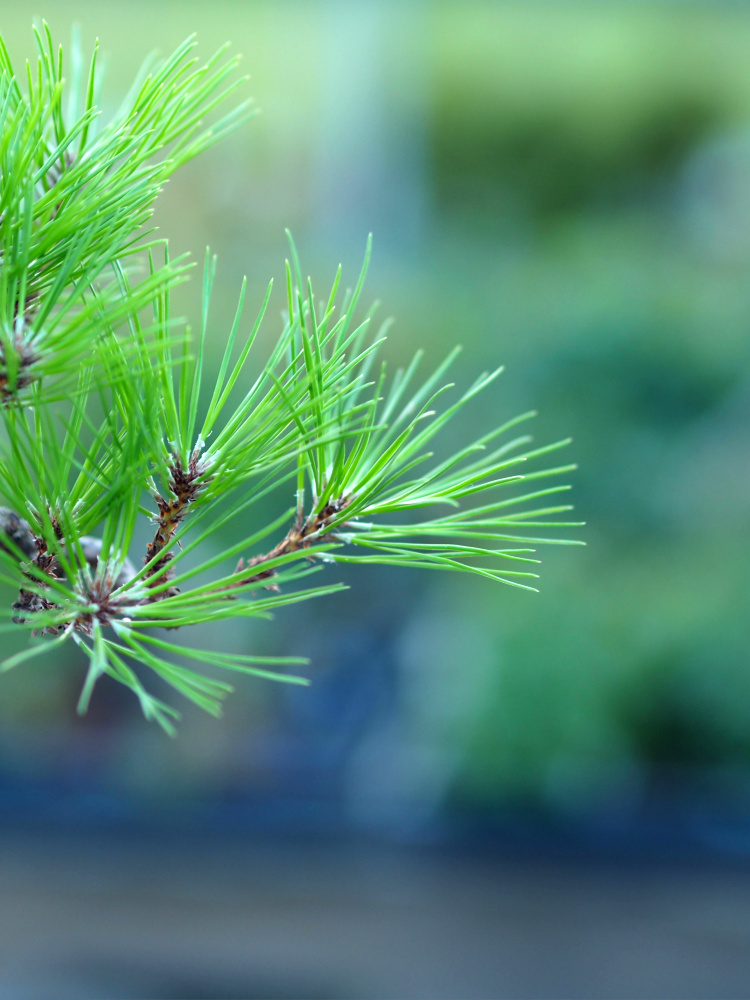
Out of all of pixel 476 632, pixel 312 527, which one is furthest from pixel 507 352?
pixel 312 527

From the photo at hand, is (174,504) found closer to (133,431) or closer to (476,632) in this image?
(133,431)

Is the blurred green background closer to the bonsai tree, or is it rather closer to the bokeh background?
the bokeh background

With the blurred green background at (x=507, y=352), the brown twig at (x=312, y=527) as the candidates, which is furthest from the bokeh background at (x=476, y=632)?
the brown twig at (x=312, y=527)

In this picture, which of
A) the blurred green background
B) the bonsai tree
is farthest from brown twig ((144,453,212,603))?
the blurred green background

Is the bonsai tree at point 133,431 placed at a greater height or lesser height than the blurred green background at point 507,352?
lesser

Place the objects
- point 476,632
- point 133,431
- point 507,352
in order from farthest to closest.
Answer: point 507,352 < point 476,632 < point 133,431

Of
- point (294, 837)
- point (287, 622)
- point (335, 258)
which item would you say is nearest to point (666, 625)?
point (287, 622)

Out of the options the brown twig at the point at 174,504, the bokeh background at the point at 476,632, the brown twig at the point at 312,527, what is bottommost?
the brown twig at the point at 174,504

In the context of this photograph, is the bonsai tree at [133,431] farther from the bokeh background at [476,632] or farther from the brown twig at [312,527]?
the bokeh background at [476,632]
